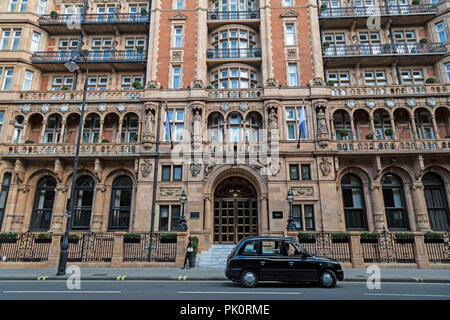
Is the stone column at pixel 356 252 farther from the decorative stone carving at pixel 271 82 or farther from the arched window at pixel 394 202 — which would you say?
the decorative stone carving at pixel 271 82

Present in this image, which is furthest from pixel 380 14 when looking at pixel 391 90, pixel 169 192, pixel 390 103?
pixel 169 192

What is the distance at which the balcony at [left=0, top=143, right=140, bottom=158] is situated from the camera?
20859mm

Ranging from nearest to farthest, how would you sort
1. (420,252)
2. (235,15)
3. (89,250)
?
1. (420,252)
2. (89,250)
3. (235,15)

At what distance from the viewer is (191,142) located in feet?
69.4

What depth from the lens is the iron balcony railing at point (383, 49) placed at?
23081mm

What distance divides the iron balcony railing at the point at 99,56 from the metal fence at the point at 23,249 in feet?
52.3

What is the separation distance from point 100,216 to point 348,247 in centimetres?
1819

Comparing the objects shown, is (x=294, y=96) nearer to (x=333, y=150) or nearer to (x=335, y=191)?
(x=333, y=150)

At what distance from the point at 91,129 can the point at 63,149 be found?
3.11m

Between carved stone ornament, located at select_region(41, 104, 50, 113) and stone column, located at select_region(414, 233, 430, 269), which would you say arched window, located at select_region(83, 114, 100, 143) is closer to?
carved stone ornament, located at select_region(41, 104, 50, 113)

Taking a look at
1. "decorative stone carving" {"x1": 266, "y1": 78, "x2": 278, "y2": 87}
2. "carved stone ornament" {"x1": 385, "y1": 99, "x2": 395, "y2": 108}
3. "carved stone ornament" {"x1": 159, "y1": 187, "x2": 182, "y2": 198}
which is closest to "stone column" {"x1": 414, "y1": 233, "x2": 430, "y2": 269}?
"carved stone ornament" {"x1": 385, "y1": 99, "x2": 395, "y2": 108}

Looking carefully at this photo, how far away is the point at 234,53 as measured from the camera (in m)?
23.9

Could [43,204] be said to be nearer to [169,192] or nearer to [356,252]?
[169,192]
